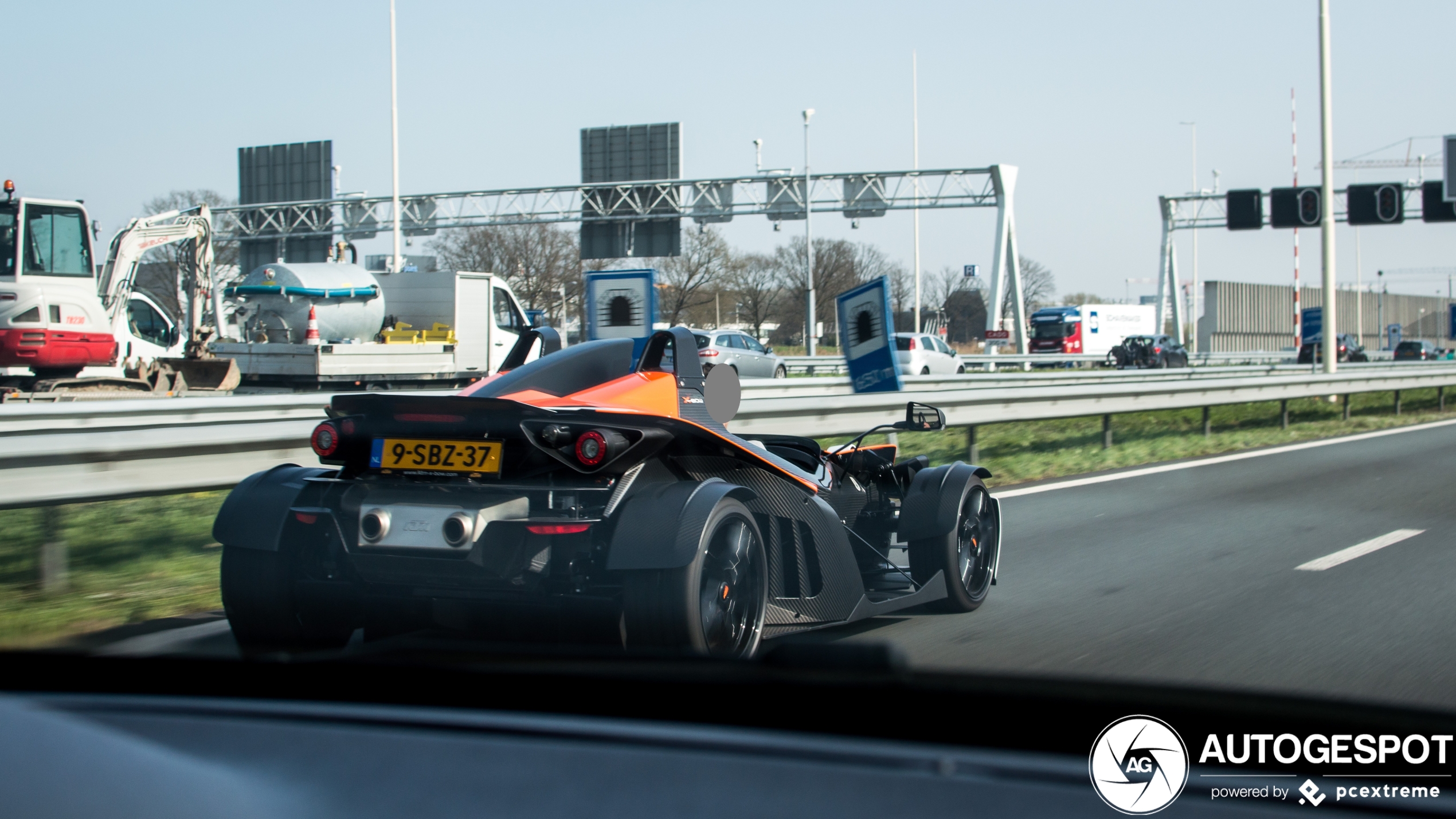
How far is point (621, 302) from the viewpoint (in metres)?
8.92

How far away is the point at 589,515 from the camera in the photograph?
3.71 meters

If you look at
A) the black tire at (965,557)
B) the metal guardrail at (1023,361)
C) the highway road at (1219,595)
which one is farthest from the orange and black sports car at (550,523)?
the metal guardrail at (1023,361)

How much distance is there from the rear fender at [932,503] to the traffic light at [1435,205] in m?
35.8

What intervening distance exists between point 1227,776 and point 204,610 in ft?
15.0

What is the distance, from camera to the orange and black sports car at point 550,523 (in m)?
3.63

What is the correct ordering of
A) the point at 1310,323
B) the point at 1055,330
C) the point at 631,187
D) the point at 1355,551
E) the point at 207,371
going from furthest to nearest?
1. the point at 1310,323
2. the point at 1055,330
3. the point at 631,187
4. the point at 207,371
5. the point at 1355,551

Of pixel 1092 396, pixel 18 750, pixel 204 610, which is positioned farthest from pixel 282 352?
pixel 18 750

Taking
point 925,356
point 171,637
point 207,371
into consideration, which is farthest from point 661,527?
point 925,356

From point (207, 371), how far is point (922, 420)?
18.4 m

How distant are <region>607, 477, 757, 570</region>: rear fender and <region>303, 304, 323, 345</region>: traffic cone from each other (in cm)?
2146

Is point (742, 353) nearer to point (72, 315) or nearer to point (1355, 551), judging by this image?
point (72, 315)

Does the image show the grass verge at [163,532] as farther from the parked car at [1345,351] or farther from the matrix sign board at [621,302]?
the parked car at [1345,351]

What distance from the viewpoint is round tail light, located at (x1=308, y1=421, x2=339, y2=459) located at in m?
3.88

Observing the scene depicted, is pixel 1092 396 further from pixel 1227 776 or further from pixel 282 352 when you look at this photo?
pixel 282 352
